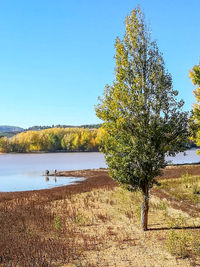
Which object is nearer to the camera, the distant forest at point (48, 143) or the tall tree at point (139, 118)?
the tall tree at point (139, 118)

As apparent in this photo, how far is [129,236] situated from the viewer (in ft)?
45.6

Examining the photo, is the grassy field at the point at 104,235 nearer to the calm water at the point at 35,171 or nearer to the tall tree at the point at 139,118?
the tall tree at the point at 139,118

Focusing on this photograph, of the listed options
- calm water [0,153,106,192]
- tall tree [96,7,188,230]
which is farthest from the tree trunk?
calm water [0,153,106,192]

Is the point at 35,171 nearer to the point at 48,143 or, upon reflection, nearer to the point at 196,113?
the point at 196,113

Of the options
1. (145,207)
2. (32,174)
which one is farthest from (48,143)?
(145,207)

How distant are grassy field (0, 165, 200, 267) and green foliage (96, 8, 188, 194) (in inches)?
108

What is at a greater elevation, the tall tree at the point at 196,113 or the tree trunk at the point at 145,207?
the tall tree at the point at 196,113

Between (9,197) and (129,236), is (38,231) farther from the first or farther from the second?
(9,197)

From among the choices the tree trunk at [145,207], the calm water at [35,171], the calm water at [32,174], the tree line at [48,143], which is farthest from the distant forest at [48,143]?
the tree trunk at [145,207]

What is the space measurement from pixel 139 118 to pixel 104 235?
19.5ft

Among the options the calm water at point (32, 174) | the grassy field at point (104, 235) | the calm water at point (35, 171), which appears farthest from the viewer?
the calm water at point (35, 171)

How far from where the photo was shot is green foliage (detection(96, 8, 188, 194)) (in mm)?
14234

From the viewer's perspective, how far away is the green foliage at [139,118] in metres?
14.2

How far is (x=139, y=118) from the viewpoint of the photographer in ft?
47.1
